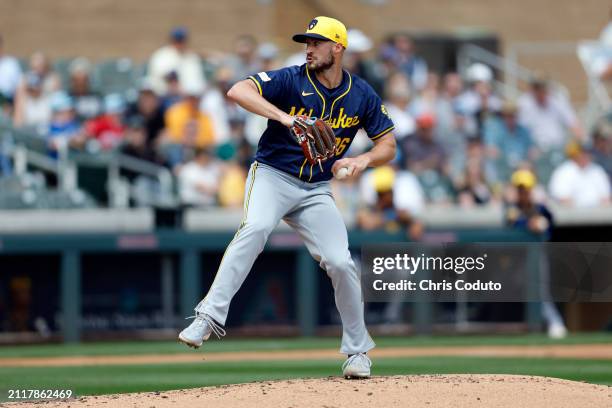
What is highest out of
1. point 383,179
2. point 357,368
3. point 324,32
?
point 324,32

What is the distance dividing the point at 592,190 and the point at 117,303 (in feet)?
18.0

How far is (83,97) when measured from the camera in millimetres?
13969

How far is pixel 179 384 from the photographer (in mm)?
8008

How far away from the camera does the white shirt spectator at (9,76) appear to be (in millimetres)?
14289

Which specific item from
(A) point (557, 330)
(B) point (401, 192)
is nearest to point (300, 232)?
(A) point (557, 330)

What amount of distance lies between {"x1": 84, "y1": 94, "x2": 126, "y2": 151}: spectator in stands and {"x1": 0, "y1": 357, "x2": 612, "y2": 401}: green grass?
14.0 ft

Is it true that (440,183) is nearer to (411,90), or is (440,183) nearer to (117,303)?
(411,90)

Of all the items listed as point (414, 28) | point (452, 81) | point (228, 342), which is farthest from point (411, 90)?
point (228, 342)

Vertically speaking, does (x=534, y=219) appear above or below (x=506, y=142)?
below

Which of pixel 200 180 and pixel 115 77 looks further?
pixel 115 77

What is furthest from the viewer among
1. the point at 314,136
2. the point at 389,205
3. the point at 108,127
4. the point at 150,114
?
the point at 150,114

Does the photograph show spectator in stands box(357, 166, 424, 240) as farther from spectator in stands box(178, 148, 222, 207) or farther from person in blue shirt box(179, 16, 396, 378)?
person in blue shirt box(179, 16, 396, 378)

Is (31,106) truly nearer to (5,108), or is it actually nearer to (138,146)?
(5,108)

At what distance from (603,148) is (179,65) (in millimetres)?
5227
